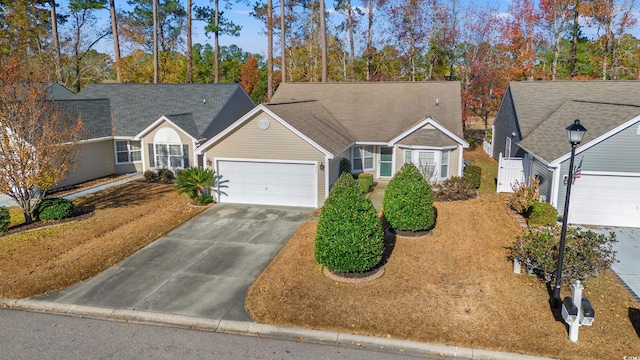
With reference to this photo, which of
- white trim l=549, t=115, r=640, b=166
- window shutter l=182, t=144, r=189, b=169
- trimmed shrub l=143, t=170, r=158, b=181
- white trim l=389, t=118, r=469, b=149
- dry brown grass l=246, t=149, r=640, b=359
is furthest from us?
window shutter l=182, t=144, r=189, b=169

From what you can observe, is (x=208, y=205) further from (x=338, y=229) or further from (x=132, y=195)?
(x=338, y=229)

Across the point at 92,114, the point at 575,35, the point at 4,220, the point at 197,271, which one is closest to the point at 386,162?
the point at 197,271

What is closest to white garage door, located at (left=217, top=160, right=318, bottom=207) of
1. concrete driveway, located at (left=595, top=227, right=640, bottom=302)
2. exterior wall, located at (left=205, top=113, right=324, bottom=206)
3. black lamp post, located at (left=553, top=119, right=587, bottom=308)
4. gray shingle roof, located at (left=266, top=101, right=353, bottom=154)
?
exterior wall, located at (left=205, top=113, right=324, bottom=206)

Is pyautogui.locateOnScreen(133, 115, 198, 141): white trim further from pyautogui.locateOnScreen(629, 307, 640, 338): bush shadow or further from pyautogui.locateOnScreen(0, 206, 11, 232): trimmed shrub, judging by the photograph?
pyautogui.locateOnScreen(629, 307, 640, 338): bush shadow

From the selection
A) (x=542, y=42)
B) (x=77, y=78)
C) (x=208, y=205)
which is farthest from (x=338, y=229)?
(x=77, y=78)

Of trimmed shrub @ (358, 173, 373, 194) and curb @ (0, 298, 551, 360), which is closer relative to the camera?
curb @ (0, 298, 551, 360)

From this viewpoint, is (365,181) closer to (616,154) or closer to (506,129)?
(616,154)
